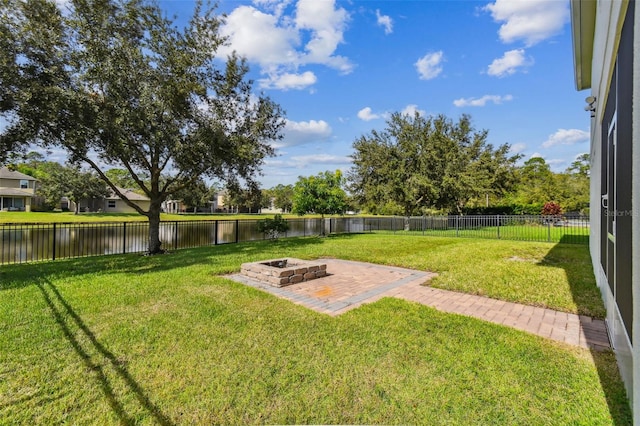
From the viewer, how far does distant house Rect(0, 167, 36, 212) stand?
99.1 ft

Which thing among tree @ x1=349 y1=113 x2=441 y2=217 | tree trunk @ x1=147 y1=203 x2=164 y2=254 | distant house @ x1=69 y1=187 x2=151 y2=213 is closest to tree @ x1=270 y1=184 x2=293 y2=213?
distant house @ x1=69 y1=187 x2=151 y2=213

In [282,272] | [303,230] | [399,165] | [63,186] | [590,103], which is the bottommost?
[282,272]

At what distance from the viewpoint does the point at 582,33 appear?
480 cm

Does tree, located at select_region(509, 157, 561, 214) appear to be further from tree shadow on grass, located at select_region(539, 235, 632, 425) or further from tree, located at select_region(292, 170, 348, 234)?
tree, located at select_region(292, 170, 348, 234)

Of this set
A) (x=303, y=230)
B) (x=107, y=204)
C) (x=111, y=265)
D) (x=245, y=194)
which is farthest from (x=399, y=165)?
(x=107, y=204)

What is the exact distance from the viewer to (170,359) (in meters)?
2.67

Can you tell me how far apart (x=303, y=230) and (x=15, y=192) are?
34.4 metres

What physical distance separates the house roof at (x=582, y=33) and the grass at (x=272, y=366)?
427 centimetres

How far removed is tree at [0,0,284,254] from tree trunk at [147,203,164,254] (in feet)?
0.11

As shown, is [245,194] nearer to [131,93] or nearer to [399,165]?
[131,93]

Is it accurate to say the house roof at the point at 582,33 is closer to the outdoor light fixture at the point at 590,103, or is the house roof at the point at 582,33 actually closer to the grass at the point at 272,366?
the outdoor light fixture at the point at 590,103

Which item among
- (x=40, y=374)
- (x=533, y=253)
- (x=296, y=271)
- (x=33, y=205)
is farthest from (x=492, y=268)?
(x=33, y=205)

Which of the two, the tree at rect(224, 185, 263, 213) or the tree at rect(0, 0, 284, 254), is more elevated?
the tree at rect(0, 0, 284, 254)

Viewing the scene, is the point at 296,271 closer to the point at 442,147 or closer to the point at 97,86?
the point at 97,86
